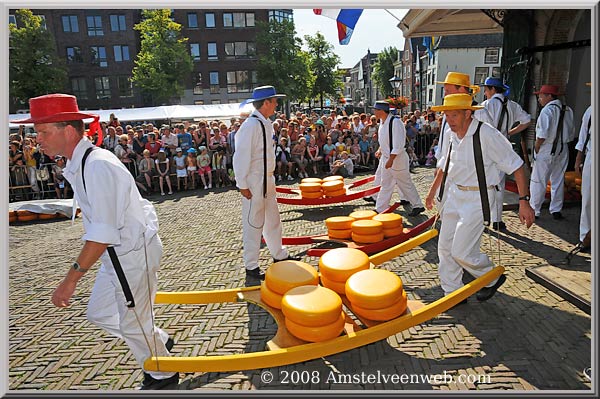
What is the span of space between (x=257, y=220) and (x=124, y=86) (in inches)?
1737

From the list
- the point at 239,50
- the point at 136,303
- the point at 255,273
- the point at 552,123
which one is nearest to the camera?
the point at 136,303

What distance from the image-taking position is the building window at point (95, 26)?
1640 inches

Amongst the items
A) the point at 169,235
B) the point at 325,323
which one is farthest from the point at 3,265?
the point at 169,235

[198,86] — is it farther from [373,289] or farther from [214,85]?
[373,289]

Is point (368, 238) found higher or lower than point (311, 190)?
lower

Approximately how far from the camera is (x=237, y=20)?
142 ft

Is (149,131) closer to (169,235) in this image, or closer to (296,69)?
(169,235)

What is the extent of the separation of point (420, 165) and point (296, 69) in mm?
21131

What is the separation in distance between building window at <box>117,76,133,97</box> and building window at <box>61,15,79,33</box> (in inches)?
233

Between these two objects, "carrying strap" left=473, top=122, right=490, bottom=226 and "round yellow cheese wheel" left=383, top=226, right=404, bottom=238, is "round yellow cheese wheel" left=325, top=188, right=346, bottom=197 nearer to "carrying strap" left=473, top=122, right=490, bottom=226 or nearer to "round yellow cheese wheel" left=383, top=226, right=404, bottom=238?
"round yellow cheese wheel" left=383, top=226, right=404, bottom=238

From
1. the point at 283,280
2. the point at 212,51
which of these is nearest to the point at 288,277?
the point at 283,280

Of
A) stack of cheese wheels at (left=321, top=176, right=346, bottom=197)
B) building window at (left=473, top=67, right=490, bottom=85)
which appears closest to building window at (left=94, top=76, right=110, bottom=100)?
building window at (left=473, top=67, right=490, bottom=85)

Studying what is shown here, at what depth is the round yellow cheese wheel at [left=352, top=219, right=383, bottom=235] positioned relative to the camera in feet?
19.1

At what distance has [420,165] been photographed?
1531 centimetres
